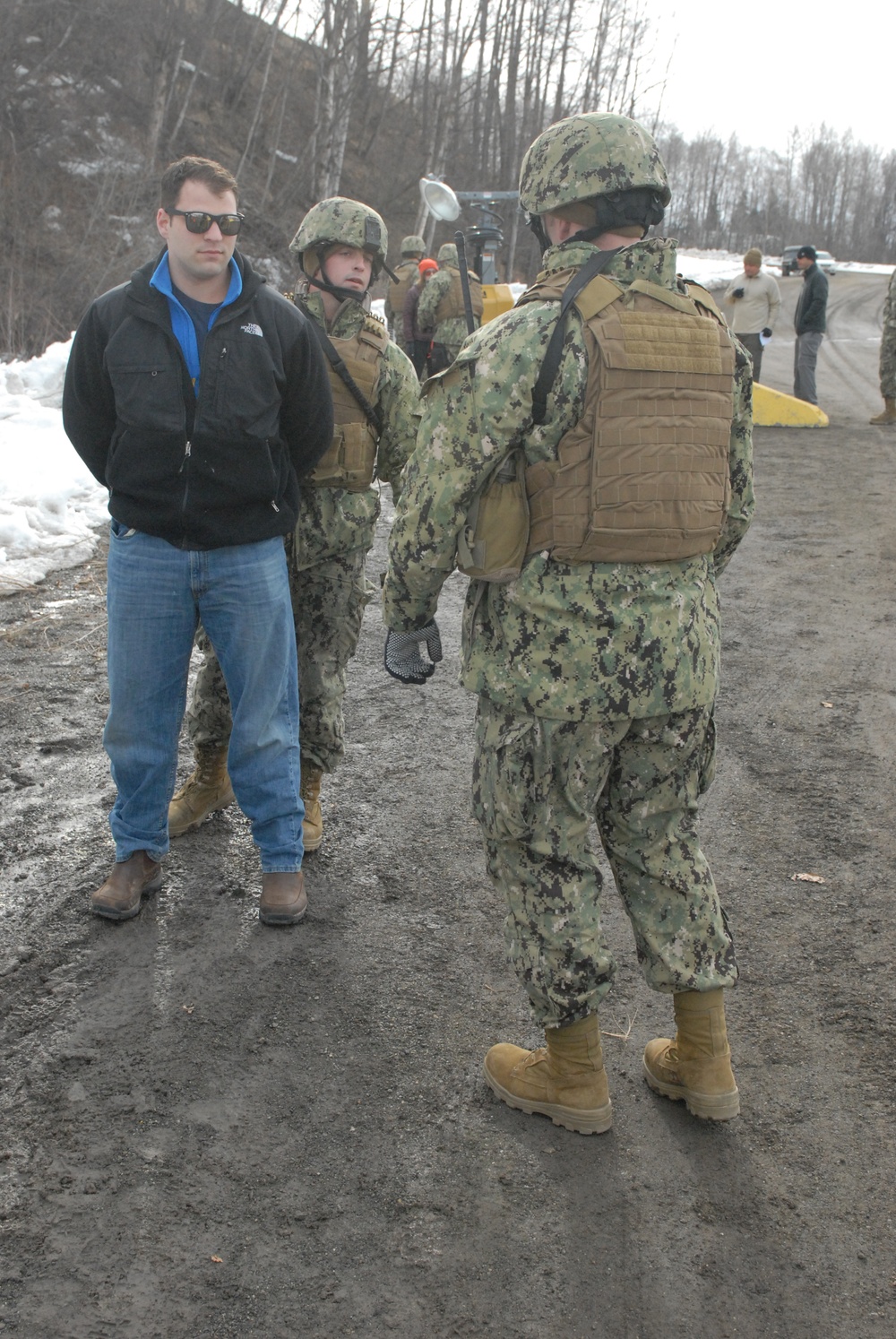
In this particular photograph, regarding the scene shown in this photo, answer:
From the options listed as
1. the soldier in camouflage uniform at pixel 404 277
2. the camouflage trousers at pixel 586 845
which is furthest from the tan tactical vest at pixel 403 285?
the camouflage trousers at pixel 586 845

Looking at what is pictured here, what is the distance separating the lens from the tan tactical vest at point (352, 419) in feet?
12.1

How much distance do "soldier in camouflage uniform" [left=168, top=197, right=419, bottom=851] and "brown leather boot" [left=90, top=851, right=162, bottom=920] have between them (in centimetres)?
48

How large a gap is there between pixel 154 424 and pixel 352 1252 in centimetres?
209

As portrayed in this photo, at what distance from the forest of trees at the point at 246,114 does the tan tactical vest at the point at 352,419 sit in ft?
36.5

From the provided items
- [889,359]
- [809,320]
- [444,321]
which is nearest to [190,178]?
[444,321]

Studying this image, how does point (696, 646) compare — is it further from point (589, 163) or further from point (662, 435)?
point (589, 163)

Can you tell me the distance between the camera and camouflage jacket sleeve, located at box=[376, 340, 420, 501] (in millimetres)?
3791

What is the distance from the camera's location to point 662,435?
2387 mm

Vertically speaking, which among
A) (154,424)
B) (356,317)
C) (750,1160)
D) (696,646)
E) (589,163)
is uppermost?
(589,163)

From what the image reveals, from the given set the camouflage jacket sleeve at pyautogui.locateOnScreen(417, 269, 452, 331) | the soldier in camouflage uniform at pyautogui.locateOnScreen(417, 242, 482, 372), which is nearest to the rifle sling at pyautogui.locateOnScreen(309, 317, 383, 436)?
the soldier in camouflage uniform at pyautogui.locateOnScreen(417, 242, 482, 372)

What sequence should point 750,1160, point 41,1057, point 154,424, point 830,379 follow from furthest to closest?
point 830,379 → point 154,424 → point 41,1057 → point 750,1160

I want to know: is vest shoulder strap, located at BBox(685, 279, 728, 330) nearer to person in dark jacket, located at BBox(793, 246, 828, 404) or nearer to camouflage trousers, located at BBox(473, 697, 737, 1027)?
camouflage trousers, located at BBox(473, 697, 737, 1027)

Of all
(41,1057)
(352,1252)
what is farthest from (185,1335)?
(41,1057)

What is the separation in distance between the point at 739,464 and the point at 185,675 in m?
1.75
